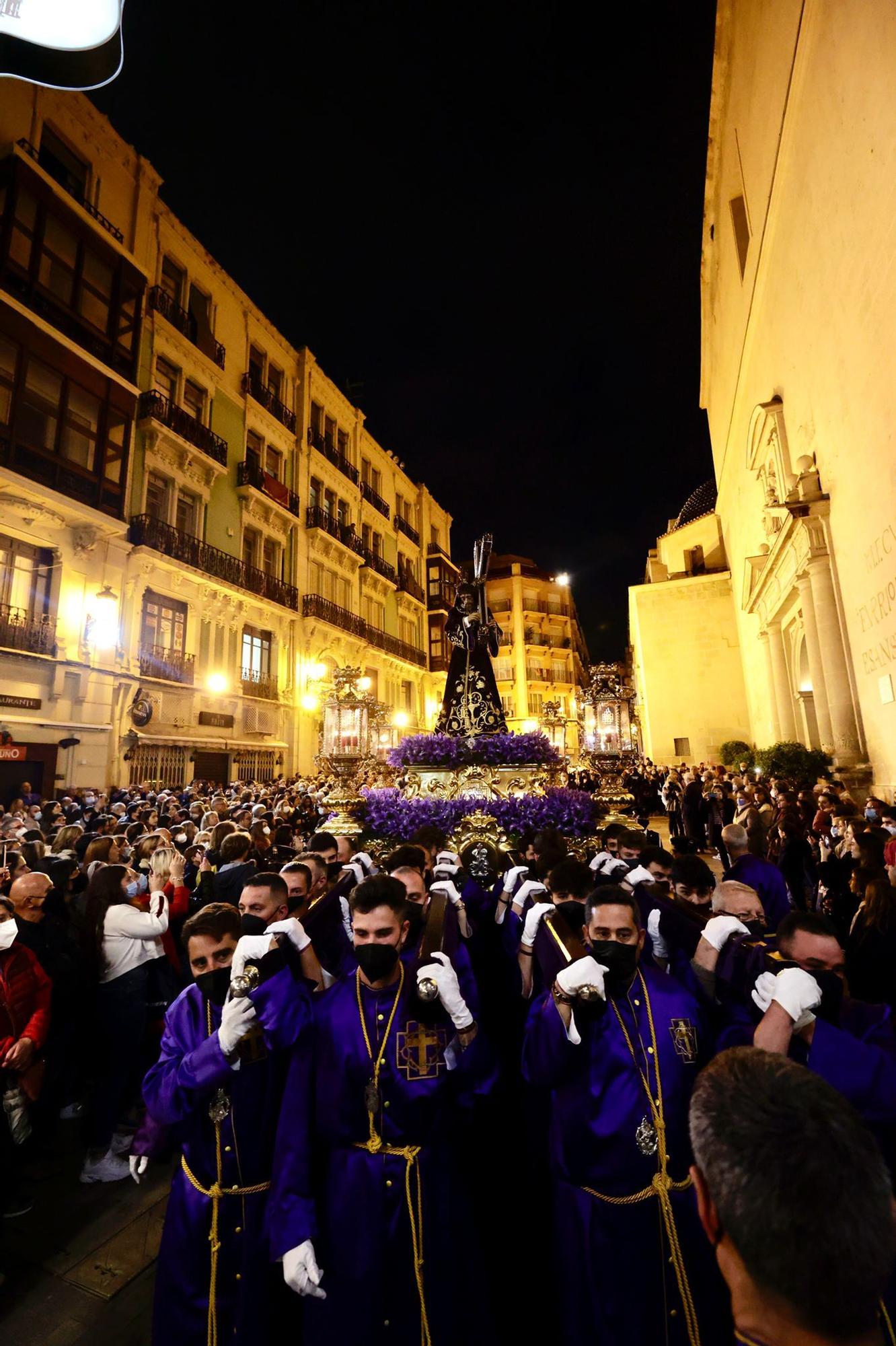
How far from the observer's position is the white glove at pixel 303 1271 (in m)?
2.08

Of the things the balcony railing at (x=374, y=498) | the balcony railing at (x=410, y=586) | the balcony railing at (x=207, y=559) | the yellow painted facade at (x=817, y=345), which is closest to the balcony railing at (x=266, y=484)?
the balcony railing at (x=207, y=559)

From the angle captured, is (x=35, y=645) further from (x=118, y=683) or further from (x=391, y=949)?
(x=391, y=949)

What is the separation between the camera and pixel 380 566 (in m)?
33.7

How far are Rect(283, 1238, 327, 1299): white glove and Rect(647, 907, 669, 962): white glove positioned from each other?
214 centimetres

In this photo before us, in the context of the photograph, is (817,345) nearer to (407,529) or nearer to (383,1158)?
(383,1158)

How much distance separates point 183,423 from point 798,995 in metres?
23.4

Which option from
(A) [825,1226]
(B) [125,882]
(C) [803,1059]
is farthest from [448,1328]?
(B) [125,882]

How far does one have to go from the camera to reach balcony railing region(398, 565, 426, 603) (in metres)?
36.5

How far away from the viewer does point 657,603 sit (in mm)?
28188

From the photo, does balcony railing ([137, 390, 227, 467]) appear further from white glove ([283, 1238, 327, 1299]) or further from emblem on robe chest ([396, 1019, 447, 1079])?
white glove ([283, 1238, 327, 1299])

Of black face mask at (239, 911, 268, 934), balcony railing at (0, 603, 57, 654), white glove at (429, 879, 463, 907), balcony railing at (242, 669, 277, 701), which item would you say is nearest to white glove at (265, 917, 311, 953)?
black face mask at (239, 911, 268, 934)

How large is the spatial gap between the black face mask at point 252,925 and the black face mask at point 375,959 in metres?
0.57

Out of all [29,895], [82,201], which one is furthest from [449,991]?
[82,201]

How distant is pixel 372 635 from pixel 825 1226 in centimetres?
3090
